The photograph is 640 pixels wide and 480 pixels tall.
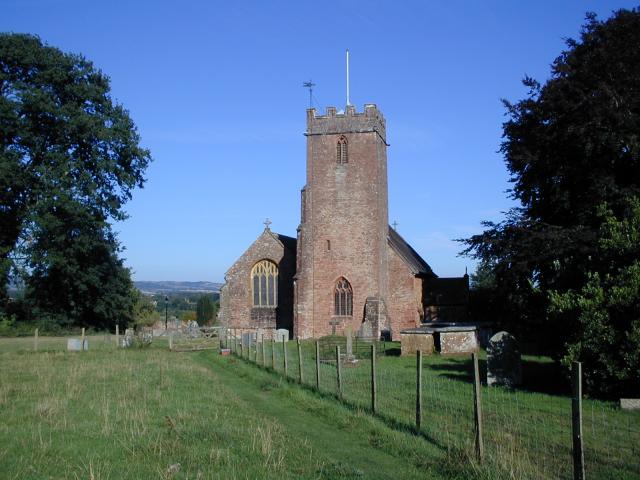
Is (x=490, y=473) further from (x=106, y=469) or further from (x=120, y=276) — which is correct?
(x=120, y=276)

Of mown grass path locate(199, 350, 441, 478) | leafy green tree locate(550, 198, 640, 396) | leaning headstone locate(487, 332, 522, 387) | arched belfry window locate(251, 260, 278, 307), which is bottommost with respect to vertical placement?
mown grass path locate(199, 350, 441, 478)

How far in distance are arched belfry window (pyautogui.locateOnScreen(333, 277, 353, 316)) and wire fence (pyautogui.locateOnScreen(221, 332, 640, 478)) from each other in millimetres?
16742

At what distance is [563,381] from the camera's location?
18062 mm

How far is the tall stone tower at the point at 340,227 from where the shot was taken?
1513 inches

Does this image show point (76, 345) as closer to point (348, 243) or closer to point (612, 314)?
point (348, 243)

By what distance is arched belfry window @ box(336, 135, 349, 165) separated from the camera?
39.3m

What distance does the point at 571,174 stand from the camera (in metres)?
18.5

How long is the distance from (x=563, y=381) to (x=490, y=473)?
11212 millimetres

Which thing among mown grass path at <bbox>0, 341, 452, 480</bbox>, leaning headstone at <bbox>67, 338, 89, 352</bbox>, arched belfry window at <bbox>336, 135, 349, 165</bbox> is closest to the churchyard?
mown grass path at <bbox>0, 341, 452, 480</bbox>

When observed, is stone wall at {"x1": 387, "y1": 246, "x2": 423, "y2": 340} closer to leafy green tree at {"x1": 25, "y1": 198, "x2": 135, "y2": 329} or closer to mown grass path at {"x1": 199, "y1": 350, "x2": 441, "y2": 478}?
leafy green tree at {"x1": 25, "y1": 198, "x2": 135, "y2": 329}

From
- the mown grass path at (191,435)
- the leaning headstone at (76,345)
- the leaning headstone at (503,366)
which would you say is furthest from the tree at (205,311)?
the leaning headstone at (503,366)

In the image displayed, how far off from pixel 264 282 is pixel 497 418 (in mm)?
32423

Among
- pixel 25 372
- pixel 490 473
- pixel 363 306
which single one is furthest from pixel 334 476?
pixel 363 306

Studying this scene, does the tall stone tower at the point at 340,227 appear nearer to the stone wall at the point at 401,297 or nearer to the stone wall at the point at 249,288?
the stone wall at the point at 401,297
